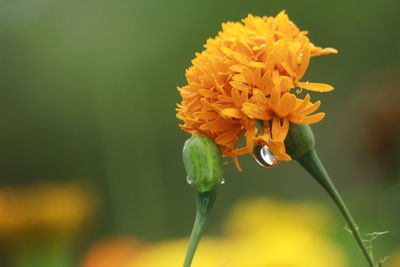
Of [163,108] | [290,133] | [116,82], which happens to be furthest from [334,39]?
[290,133]

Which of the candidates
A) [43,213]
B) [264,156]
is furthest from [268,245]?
[264,156]

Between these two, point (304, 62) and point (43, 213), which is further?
point (43, 213)

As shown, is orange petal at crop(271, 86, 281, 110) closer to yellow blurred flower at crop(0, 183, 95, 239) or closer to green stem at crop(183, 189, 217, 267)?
green stem at crop(183, 189, 217, 267)

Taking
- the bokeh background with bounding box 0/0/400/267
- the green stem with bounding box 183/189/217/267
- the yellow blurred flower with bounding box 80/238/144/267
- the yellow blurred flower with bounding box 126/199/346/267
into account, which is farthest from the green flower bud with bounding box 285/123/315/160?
the bokeh background with bounding box 0/0/400/267

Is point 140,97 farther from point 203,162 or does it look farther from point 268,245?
point 203,162

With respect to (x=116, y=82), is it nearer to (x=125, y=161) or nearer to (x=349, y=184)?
(x=125, y=161)
